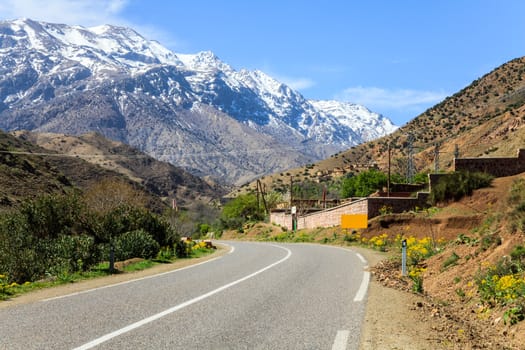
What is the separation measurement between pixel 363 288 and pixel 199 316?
4.96m

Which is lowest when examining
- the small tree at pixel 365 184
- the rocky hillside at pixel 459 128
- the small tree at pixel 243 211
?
the small tree at pixel 243 211

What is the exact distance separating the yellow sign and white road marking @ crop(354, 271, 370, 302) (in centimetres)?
2035

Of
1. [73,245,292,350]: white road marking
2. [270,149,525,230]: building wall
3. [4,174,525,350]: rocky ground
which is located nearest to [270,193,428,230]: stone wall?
[270,149,525,230]: building wall

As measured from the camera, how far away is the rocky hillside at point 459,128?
81375 mm

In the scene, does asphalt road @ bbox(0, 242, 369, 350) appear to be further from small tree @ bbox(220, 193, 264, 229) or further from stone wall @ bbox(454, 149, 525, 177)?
small tree @ bbox(220, 193, 264, 229)

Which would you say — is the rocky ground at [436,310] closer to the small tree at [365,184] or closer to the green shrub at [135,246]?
the green shrub at [135,246]

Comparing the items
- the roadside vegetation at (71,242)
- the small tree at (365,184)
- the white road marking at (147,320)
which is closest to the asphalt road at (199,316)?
the white road marking at (147,320)

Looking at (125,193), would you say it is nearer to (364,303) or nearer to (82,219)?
(82,219)

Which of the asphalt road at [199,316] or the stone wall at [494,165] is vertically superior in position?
the stone wall at [494,165]

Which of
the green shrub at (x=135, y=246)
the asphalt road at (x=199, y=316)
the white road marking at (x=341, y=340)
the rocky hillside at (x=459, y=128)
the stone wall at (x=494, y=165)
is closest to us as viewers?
the white road marking at (x=341, y=340)

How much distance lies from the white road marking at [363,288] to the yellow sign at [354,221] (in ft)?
66.8

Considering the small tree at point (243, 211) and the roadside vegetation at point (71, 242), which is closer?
the roadside vegetation at point (71, 242)

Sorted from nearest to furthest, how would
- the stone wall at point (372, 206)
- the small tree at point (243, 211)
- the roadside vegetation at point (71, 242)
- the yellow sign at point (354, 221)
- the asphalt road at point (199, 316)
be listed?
the asphalt road at point (199, 316) < the roadside vegetation at point (71, 242) < the stone wall at point (372, 206) < the yellow sign at point (354, 221) < the small tree at point (243, 211)

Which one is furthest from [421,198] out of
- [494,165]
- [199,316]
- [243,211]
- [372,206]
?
[243,211]
